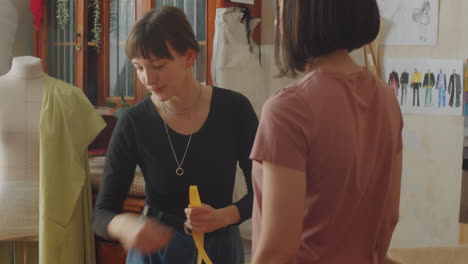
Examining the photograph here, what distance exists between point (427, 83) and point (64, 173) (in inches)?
61.6

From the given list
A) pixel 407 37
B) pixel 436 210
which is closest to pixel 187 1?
pixel 407 37

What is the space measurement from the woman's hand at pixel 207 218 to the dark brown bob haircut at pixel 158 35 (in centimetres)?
36

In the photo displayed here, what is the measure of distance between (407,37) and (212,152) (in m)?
1.45

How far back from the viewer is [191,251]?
4.11 feet

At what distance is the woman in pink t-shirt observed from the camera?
0.74m

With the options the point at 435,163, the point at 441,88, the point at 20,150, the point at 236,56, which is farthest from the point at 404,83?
the point at 20,150

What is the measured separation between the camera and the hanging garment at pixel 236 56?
2.62 m

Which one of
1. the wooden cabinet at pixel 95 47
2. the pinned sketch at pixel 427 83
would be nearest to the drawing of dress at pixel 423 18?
the pinned sketch at pixel 427 83

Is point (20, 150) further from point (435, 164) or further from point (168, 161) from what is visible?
point (435, 164)

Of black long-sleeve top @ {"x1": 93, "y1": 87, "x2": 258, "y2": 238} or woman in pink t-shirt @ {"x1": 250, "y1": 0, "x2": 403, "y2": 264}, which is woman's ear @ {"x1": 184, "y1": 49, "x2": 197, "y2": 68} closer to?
black long-sleeve top @ {"x1": 93, "y1": 87, "x2": 258, "y2": 238}

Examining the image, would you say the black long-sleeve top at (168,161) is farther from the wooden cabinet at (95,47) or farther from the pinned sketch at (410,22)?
the wooden cabinet at (95,47)

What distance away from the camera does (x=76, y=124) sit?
2.23m

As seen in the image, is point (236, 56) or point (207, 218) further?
point (236, 56)

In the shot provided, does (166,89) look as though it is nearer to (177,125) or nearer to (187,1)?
(177,125)
